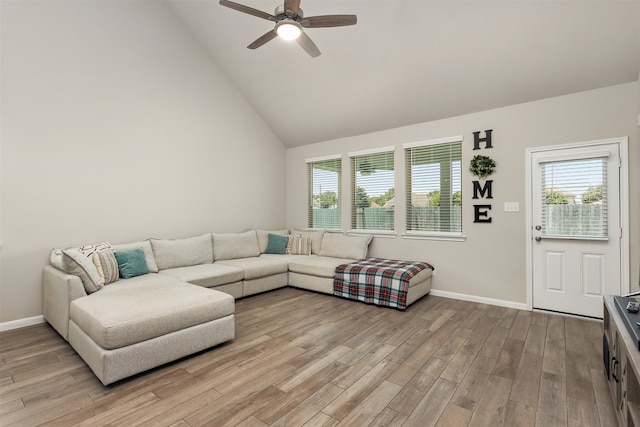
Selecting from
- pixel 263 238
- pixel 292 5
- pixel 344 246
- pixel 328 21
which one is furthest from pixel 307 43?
pixel 263 238

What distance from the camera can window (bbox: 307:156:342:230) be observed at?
578cm

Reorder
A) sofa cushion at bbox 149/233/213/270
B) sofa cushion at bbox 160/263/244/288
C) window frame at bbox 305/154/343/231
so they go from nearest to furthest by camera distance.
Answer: sofa cushion at bbox 160/263/244/288 → sofa cushion at bbox 149/233/213/270 → window frame at bbox 305/154/343/231

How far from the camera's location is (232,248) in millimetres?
5004

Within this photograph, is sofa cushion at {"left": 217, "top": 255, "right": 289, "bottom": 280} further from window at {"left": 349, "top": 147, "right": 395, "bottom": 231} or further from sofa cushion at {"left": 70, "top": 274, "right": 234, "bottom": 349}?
window at {"left": 349, "top": 147, "right": 395, "bottom": 231}

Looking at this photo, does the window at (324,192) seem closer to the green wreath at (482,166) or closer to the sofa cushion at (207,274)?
the sofa cushion at (207,274)

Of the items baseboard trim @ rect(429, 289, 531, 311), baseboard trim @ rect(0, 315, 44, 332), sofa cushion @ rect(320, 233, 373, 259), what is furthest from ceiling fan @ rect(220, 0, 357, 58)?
baseboard trim @ rect(0, 315, 44, 332)

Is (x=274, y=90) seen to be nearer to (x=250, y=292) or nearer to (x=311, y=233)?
(x=311, y=233)

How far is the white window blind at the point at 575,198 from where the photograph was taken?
3445mm

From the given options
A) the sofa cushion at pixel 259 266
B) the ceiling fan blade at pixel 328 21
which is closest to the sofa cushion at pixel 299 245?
the sofa cushion at pixel 259 266

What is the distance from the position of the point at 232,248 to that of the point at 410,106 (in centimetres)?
345

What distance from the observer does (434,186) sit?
15.2 feet

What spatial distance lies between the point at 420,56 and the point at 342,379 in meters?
3.62

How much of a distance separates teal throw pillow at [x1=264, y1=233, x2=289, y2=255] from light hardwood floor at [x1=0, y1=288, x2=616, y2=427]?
7.09 ft

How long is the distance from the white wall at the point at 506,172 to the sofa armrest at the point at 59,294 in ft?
13.1
